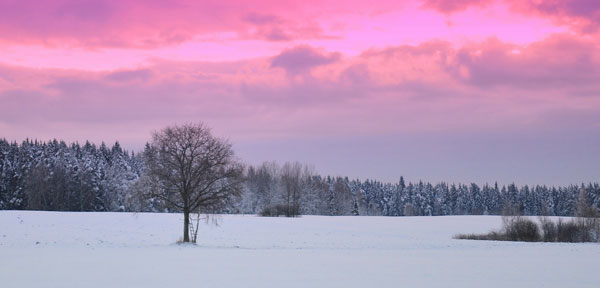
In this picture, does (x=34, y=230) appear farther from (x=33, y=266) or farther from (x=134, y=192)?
(x=33, y=266)

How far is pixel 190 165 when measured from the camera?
43.3 meters

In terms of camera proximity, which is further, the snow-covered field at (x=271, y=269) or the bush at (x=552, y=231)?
the bush at (x=552, y=231)

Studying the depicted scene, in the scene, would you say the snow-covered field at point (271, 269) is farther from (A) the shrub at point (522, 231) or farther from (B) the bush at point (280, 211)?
(B) the bush at point (280, 211)

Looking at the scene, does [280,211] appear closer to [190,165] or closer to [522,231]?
[522,231]

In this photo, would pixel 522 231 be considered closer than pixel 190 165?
No

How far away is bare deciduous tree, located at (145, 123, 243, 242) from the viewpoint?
43.3 m

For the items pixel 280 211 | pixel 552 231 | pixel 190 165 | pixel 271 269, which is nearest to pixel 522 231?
pixel 552 231

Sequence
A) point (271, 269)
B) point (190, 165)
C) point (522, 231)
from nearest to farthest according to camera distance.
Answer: point (271, 269)
point (190, 165)
point (522, 231)

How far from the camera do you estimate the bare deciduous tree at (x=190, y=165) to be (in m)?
43.3

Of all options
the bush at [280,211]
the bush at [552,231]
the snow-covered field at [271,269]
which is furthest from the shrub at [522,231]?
the bush at [280,211]

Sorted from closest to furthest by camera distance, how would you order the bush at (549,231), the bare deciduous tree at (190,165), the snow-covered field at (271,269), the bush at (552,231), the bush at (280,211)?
the snow-covered field at (271,269) < the bare deciduous tree at (190,165) < the bush at (549,231) < the bush at (552,231) < the bush at (280,211)

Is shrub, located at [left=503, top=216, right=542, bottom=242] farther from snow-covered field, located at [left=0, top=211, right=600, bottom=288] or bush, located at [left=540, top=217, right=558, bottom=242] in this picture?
snow-covered field, located at [left=0, top=211, right=600, bottom=288]

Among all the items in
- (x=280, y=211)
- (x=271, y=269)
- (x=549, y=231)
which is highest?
(x=280, y=211)

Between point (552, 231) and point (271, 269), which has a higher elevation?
point (271, 269)
